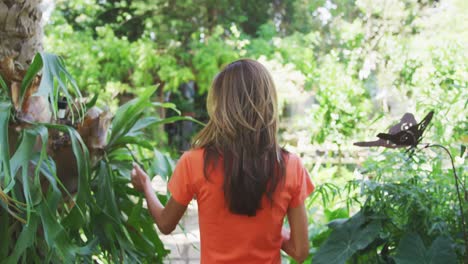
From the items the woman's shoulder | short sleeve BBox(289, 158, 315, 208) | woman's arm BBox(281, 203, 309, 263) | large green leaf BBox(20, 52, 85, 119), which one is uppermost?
large green leaf BBox(20, 52, 85, 119)

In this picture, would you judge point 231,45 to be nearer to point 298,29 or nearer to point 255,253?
point 298,29

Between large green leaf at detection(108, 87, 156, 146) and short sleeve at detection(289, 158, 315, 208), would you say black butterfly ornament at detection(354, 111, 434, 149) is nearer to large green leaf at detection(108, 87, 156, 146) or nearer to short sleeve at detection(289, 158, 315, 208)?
A: short sleeve at detection(289, 158, 315, 208)

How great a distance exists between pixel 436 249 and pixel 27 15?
5.28 feet

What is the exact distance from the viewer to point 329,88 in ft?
16.2

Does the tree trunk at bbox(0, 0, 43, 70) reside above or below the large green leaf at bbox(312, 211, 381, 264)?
above

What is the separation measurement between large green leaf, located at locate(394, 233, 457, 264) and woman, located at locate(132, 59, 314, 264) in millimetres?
542

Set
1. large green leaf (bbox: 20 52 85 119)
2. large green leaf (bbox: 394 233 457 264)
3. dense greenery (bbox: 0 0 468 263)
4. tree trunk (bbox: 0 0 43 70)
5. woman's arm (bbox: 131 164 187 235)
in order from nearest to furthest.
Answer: woman's arm (bbox: 131 164 187 235) → large green leaf (bbox: 20 52 85 119) → large green leaf (bbox: 394 233 457 264) → dense greenery (bbox: 0 0 468 263) → tree trunk (bbox: 0 0 43 70)

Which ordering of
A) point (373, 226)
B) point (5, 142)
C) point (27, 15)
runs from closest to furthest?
point (5, 142), point (373, 226), point (27, 15)

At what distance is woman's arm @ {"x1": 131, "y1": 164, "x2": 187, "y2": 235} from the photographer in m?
1.42

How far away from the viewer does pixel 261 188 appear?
133 cm

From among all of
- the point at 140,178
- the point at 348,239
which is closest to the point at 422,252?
the point at 348,239

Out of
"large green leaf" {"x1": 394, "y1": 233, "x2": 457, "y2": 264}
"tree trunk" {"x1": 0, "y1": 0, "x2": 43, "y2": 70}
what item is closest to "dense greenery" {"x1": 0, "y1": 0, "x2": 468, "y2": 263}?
"large green leaf" {"x1": 394, "y1": 233, "x2": 457, "y2": 264}

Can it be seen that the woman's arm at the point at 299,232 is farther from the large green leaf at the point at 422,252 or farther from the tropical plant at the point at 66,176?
the tropical plant at the point at 66,176

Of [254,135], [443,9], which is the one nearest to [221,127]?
[254,135]
